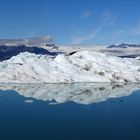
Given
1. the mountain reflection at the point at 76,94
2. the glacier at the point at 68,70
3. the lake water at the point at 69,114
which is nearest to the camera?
the lake water at the point at 69,114

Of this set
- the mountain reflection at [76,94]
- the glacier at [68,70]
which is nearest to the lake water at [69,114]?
the mountain reflection at [76,94]

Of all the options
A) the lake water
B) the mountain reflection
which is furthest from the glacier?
the lake water

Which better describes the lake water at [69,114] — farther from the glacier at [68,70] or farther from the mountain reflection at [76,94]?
the glacier at [68,70]

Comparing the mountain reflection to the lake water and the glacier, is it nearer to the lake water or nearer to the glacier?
the lake water

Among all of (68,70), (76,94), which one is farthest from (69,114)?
(68,70)

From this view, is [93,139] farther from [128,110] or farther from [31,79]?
[31,79]

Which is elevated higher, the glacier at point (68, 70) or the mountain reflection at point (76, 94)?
the glacier at point (68, 70)

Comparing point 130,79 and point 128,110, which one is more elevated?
point 130,79

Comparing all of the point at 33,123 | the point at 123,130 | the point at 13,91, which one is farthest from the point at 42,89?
the point at 123,130
